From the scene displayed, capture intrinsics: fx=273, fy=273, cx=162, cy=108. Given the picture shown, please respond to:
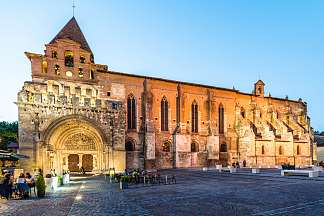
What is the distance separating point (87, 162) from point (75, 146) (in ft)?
7.48

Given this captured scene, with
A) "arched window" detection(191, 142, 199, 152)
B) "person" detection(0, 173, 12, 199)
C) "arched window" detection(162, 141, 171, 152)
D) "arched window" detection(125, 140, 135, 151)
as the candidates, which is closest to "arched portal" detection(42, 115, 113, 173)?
"arched window" detection(125, 140, 135, 151)

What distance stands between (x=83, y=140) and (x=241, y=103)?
→ 27496mm

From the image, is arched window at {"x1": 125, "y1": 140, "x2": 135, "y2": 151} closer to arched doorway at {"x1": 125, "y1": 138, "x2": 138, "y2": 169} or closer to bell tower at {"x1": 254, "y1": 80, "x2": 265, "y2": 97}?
arched doorway at {"x1": 125, "y1": 138, "x2": 138, "y2": 169}

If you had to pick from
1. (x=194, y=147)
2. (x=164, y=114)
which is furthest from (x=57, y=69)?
(x=194, y=147)

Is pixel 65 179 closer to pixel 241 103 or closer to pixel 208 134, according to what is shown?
pixel 208 134

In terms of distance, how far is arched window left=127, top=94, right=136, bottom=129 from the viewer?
119 feet

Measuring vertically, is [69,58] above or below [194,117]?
above

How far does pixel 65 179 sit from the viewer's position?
20.8m

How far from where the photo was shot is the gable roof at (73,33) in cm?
3500

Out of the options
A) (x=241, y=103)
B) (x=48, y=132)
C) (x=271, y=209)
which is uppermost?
(x=241, y=103)

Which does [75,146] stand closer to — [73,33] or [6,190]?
[73,33]

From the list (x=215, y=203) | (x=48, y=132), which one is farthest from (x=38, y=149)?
(x=215, y=203)

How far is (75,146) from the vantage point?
30375 millimetres

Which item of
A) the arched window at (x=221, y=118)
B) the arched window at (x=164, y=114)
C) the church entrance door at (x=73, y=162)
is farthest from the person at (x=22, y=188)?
the arched window at (x=221, y=118)
